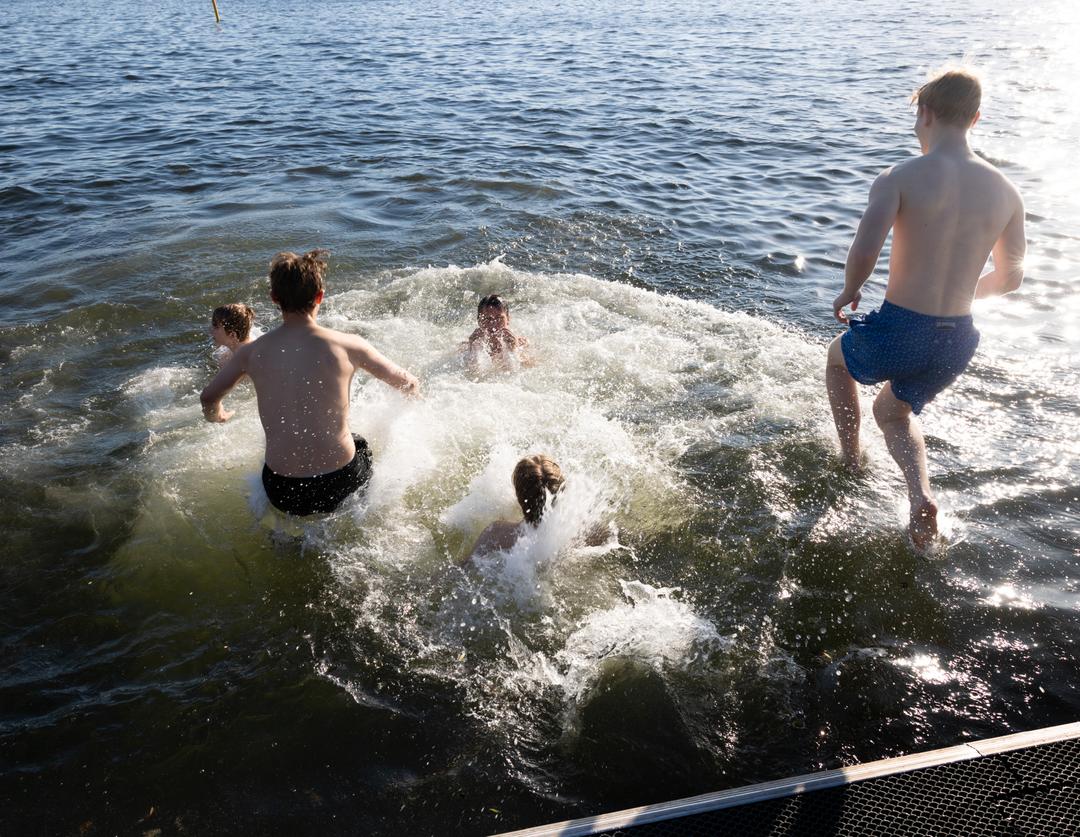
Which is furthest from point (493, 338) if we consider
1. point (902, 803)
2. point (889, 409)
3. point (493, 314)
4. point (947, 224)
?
point (902, 803)

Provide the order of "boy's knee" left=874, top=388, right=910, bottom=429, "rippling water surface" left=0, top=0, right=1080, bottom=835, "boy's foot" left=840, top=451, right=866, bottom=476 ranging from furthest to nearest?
"boy's foot" left=840, top=451, right=866, bottom=476 < "boy's knee" left=874, top=388, right=910, bottom=429 < "rippling water surface" left=0, top=0, right=1080, bottom=835

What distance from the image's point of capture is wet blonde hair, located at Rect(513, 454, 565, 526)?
4395 mm

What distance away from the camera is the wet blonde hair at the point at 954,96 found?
3941 millimetres

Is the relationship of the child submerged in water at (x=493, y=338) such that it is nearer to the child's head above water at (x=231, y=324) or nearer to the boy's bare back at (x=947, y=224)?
the child's head above water at (x=231, y=324)

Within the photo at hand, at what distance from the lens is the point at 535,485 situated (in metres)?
4.39

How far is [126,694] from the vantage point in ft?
12.2

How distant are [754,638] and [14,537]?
434cm

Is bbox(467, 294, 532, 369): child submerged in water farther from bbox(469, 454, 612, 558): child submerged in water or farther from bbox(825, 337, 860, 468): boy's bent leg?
bbox(825, 337, 860, 468): boy's bent leg

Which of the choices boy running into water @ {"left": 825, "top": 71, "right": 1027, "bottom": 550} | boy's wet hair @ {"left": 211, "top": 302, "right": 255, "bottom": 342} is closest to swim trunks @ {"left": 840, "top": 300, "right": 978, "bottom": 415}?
boy running into water @ {"left": 825, "top": 71, "right": 1027, "bottom": 550}

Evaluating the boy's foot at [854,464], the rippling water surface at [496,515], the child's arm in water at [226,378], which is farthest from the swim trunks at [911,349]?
the child's arm in water at [226,378]

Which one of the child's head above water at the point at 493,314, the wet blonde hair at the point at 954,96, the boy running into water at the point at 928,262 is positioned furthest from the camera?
the child's head above water at the point at 493,314

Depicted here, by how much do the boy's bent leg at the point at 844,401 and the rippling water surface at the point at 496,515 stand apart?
19 cm

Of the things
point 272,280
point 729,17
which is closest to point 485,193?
point 272,280

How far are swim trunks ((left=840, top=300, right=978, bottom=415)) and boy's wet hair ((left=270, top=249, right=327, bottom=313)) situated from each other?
3110 mm
